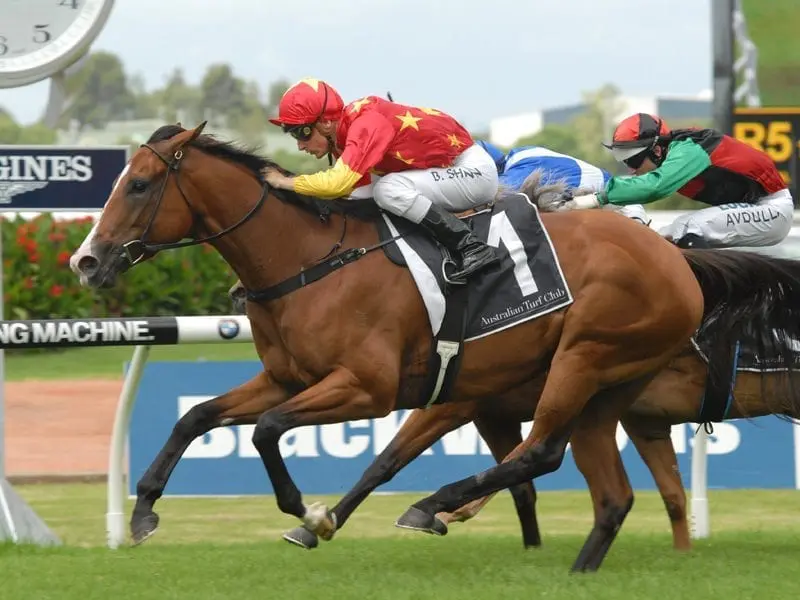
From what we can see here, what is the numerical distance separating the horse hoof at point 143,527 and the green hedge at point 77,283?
852 cm

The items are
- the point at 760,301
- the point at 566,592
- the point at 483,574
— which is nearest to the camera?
the point at 566,592

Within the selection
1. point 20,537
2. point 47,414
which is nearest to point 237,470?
point 20,537

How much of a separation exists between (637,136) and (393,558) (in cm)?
196

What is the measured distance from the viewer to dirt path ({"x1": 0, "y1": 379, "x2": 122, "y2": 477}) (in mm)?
9422

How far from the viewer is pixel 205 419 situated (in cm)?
551

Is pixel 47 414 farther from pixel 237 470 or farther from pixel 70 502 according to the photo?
pixel 237 470

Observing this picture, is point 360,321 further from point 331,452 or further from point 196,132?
point 331,452

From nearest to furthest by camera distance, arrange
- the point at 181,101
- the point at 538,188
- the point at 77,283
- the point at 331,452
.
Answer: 1. the point at 538,188
2. the point at 331,452
3. the point at 77,283
4. the point at 181,101

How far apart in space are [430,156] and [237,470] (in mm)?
2598

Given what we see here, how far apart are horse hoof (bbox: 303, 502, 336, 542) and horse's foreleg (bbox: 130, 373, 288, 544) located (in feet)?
1.54

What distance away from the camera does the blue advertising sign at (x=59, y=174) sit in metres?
6.36

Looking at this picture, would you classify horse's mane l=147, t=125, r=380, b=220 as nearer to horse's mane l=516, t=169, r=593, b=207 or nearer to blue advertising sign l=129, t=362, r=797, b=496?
horse's mane l=516, t=169, r=593, b=207

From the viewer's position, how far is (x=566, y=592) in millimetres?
4902

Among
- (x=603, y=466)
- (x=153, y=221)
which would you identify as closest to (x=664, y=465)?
(x=603, y=466)
